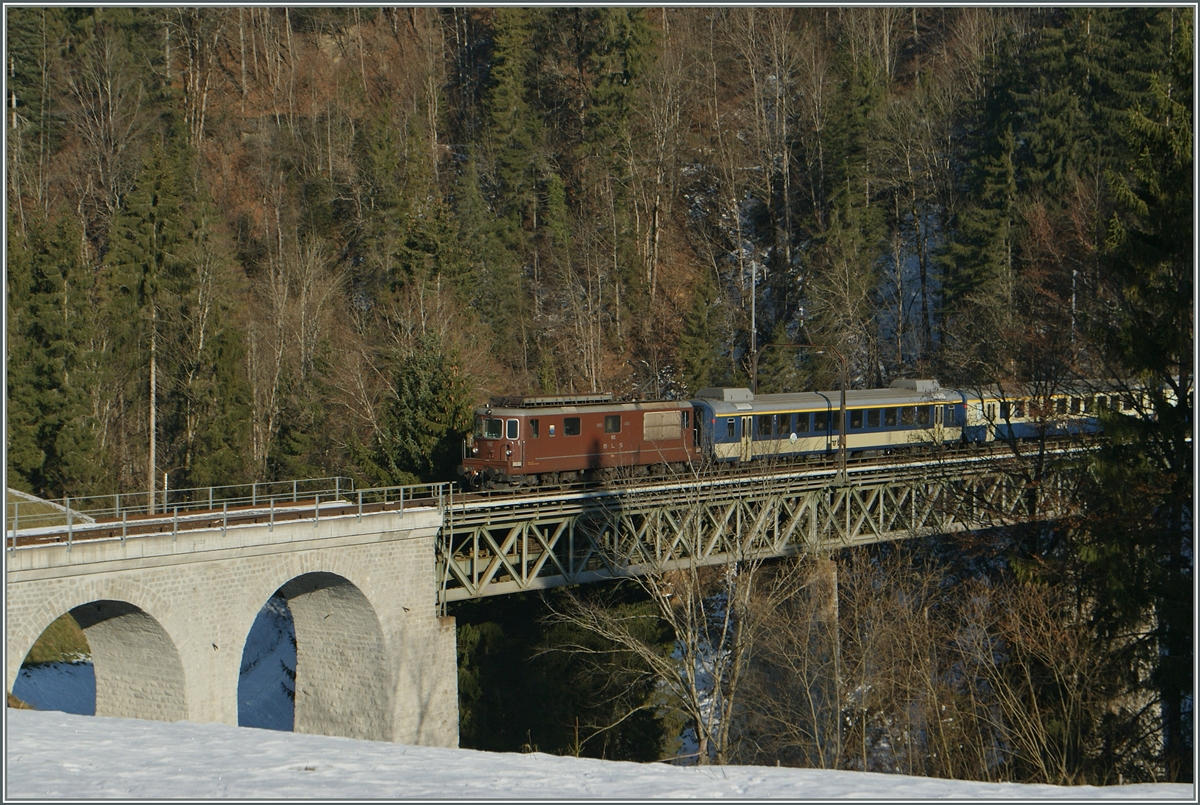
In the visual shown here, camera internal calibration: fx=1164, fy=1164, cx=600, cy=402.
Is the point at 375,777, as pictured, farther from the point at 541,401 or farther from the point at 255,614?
the point at 541,401

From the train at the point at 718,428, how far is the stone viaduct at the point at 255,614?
4.01 m

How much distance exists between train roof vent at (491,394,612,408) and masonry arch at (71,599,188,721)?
36.0 ft

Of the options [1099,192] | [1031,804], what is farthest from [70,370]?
[1099,192]

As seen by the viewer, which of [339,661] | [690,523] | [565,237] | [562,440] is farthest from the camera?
[565,237]

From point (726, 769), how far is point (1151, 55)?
2072 inches

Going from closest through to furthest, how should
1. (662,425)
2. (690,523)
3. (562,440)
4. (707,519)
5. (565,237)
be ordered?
(690,523) → (562,440) → (707,519) → (662,425) → (565,237)

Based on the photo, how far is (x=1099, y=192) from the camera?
52344mm

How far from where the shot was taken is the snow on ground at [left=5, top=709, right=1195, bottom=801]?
1245 centimetres

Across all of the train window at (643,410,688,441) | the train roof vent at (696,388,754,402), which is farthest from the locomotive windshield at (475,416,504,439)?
the train roof vent at (696,388,754,402)

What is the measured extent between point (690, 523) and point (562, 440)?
413cm

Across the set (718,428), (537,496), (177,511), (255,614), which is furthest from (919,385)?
(177,511)

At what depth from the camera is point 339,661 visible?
1112 inches

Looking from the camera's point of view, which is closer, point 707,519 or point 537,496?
point 537,496

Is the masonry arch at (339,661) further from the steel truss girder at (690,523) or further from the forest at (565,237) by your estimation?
the forest at (565,237)
